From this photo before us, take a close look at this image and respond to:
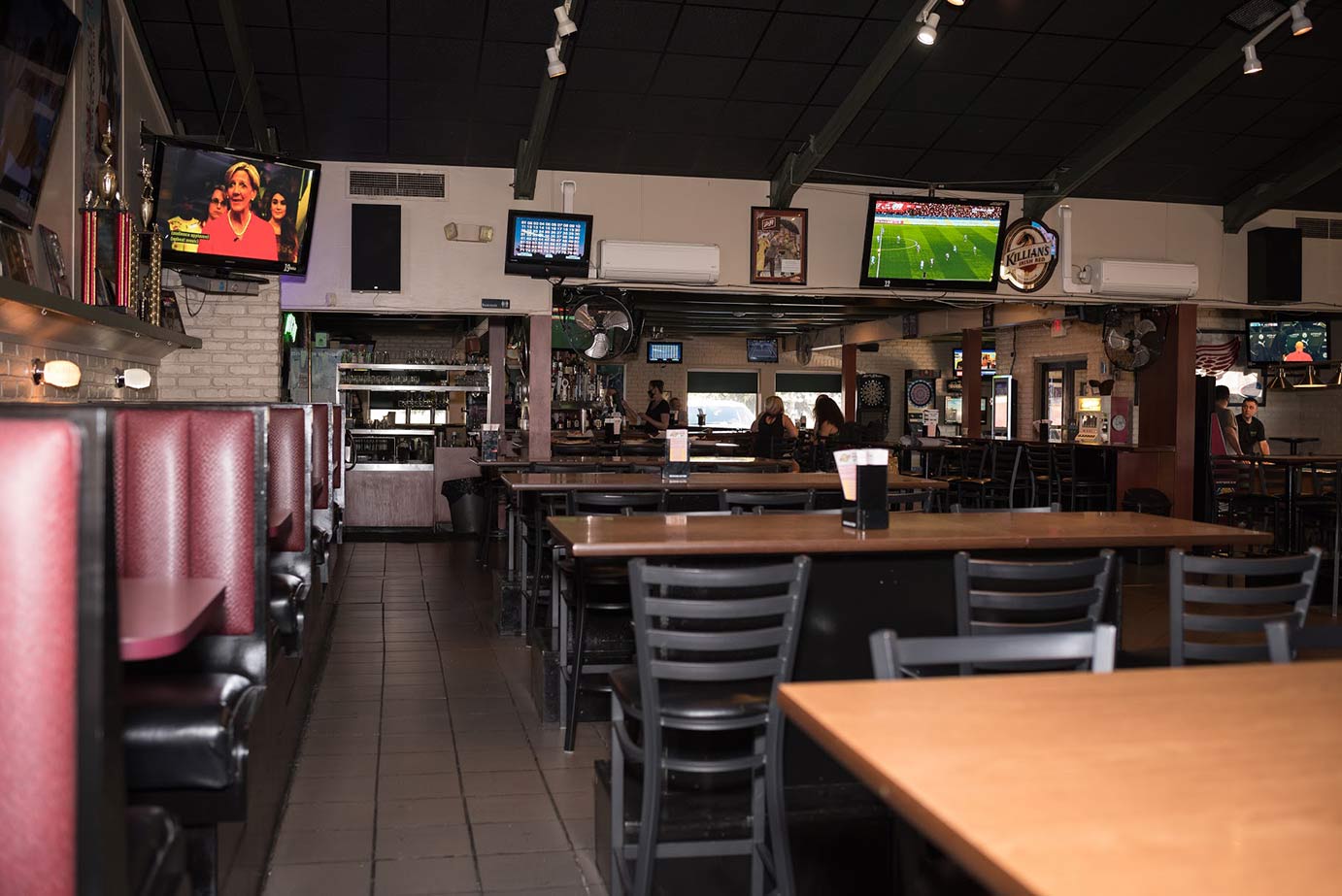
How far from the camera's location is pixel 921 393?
2253cm

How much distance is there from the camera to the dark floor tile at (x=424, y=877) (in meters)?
3.12

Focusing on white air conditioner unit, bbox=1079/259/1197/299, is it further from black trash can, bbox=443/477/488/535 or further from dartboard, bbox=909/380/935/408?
dartboard, bbox=909/380/935/408

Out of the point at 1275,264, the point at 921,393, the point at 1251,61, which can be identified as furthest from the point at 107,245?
the point at 921,393

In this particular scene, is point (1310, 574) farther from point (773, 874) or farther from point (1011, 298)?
point (1011, 298)

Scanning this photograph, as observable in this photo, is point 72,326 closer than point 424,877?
No

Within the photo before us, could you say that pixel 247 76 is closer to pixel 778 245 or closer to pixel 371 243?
pixel 371 243

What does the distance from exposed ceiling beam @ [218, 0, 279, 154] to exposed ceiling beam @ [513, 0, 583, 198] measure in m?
1.76

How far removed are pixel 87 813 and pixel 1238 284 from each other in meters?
10.7

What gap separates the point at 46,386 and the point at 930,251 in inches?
261

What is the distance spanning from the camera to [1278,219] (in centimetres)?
1021

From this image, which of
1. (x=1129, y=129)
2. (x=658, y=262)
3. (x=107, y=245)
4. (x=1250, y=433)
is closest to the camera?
(x=107, y=245)

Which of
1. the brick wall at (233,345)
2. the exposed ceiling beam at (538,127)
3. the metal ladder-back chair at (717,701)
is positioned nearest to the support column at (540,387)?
the exposed ceiling beam at (538,127)

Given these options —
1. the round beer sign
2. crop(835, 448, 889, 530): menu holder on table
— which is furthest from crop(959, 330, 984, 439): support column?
crop(835, 448, 889, 530): menu holder on table

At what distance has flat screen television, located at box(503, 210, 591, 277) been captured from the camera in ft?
28.6
